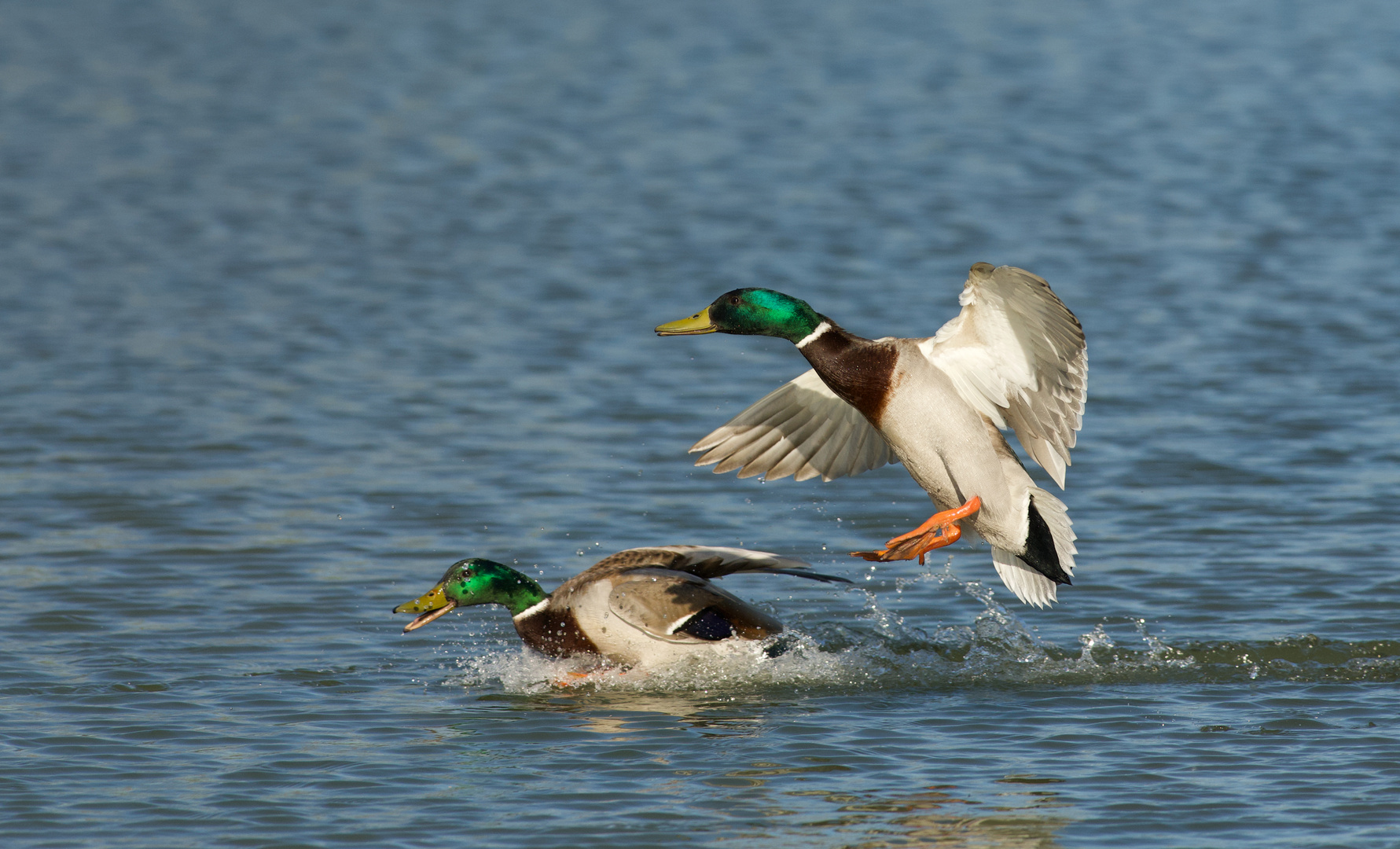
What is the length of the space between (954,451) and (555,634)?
189cm

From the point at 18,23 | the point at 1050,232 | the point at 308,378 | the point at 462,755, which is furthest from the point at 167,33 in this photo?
the point at 462,755

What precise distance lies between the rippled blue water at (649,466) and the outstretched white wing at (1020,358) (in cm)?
101

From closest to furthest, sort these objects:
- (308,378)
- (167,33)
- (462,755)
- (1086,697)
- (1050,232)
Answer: (462,755) → (1086,697) → (308,378) → (1050,232) → (167,33)

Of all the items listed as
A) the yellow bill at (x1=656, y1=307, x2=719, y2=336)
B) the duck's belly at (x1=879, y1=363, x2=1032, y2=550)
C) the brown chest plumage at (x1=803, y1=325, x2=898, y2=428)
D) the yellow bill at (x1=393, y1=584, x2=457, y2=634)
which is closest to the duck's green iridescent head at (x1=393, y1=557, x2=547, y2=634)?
the yellow bill at (x1=393, y1=584, x2=457, y2=634)

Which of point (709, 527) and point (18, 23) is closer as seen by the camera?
point (709, 527)

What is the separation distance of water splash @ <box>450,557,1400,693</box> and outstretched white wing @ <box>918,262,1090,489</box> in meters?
0.79

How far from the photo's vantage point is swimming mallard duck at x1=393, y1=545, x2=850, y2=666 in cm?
756

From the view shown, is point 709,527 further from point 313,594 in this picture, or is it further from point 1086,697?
point 1086,697

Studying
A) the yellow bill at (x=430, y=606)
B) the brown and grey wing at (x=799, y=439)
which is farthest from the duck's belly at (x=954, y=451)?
the yellow bill at (x=430, y=606)

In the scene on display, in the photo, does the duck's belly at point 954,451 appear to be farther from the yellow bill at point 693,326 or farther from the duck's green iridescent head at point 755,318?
the yellow bill at point 693,326

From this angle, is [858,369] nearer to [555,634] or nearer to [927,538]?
[927,538]

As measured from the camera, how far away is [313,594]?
29.1 ft

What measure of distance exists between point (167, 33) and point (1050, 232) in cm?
1972

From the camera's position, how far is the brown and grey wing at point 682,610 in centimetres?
754
